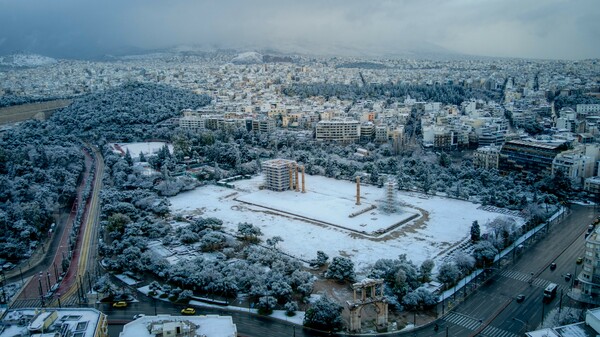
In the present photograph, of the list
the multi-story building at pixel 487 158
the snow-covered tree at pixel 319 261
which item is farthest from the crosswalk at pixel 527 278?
the multi-story building at pixel 487 158

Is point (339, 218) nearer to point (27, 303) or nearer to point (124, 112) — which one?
point (27, 303)

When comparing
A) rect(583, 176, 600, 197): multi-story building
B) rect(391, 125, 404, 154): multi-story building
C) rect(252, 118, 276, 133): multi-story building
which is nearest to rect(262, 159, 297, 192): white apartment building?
rect(391, 125, 404, 154): multi-story building

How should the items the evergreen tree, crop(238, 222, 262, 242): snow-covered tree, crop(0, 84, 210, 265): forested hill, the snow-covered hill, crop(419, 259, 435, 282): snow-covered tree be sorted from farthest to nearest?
the snow-covered hill < crop(0, 84, 210, 265): forested hill < crop(238, 222, 262, 242): snow-covered tree < the evergreen tree < crop(419, 259, 435, 282): snow-covered tree

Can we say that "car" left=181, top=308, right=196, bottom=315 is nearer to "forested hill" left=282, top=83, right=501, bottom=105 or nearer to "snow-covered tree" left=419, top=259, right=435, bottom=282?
"snow-covered tree" left=419, top=259, right=435, bottom=282

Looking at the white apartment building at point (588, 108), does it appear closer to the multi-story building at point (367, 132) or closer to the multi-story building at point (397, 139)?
the multi-story building at point (397, 139)

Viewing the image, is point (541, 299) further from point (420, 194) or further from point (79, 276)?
point (79, 276)
